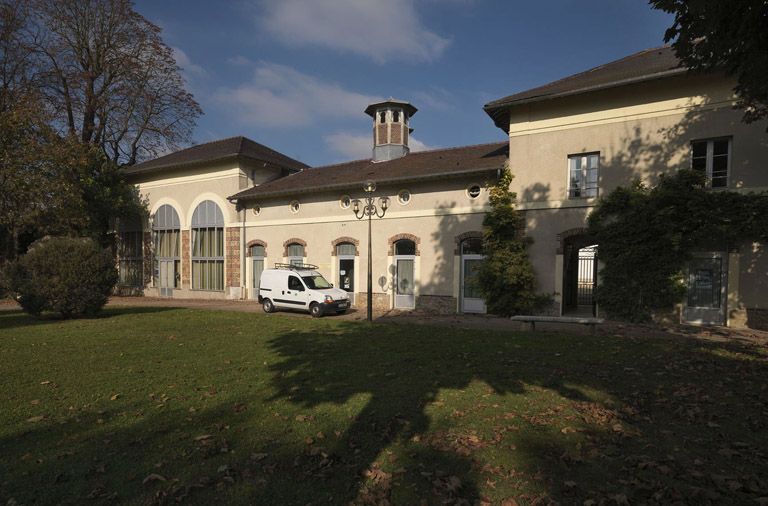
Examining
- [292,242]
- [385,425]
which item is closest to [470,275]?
[292,242]

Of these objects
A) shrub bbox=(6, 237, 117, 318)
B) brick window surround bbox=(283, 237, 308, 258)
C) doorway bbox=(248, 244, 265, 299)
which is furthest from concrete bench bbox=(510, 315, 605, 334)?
doorway bbox=(248, 244, 265, 299)

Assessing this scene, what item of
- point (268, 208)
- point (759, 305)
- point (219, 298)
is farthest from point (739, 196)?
point (219, 298)

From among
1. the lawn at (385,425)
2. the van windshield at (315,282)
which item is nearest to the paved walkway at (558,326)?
the van windshield at (315,282)

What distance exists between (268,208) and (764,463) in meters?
19.2

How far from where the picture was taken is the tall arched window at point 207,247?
2173 centimetres

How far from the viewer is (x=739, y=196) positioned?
36.8 feet

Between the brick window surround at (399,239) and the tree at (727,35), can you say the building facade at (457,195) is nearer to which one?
the brick window surround at (399,239)

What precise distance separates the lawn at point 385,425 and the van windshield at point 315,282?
6.85m

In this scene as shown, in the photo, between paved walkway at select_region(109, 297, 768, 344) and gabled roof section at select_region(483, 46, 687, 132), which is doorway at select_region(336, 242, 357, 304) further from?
gabled roof section at select_region(483, 46, 687, 132)

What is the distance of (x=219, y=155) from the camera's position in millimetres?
20969

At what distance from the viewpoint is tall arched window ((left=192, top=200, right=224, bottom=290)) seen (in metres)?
21.7

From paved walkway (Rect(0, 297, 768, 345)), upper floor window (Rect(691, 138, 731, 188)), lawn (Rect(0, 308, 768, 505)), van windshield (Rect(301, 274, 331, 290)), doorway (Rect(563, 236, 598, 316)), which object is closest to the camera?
lawn (Rect(0, 308, 768, 505))

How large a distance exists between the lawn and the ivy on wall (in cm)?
412

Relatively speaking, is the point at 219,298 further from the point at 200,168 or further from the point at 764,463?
the point at 764,463
